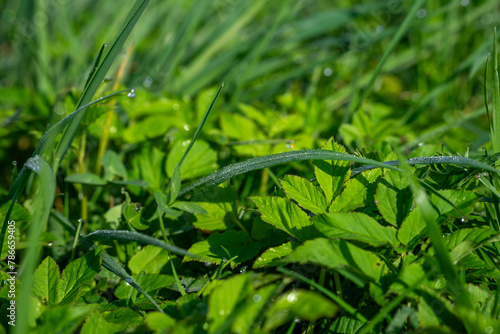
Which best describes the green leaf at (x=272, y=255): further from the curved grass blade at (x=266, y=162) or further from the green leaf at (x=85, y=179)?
the green leaf at (x=85, y=179)

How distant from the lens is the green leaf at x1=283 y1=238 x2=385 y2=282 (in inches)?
29.8

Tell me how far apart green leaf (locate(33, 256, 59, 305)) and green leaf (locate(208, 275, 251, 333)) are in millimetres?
388

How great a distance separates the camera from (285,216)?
0.90 meters

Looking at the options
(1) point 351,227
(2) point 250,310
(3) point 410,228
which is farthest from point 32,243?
(3) point 410,228

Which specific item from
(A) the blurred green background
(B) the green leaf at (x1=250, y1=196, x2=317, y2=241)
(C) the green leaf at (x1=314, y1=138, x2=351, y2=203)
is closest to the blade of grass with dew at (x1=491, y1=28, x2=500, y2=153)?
(A) the blurred green background

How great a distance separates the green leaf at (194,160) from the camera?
1.19m

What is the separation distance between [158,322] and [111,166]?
628mm

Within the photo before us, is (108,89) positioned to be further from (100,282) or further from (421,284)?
(421,284)

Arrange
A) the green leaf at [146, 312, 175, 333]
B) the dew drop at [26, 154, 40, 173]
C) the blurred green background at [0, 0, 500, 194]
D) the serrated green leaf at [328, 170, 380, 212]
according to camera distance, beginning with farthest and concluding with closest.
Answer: the blurred green background at [0, 0, 500, 194] → the serrated green leaf at [328, 170, 380, 212] → the dew drop at [26, 154, 40, 173] → the green leaf at [146, 312, 175, 333]

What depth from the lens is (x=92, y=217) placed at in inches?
47.6

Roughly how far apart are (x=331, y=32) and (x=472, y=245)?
1.92 metres

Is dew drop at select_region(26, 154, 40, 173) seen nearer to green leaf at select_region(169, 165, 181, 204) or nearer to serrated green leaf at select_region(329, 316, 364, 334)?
green leaf at select_region(169, 165, 181, 204)

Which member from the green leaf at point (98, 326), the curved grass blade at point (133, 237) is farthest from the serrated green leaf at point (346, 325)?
the green leaf at point (98, 326)

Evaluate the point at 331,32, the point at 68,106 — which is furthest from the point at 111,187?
the point at 331,32
